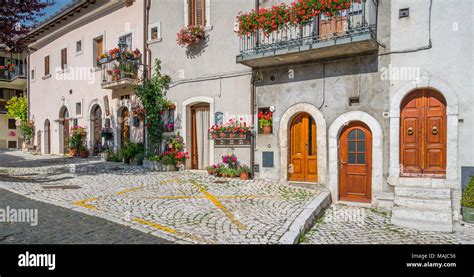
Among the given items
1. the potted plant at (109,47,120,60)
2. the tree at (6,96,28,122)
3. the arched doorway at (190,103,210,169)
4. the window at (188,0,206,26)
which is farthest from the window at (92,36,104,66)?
the tree at (6,96,28,122)

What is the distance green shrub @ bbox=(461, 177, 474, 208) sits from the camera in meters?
6.21

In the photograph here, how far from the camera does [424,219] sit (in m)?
6.33

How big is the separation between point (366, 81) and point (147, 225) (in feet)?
21.5

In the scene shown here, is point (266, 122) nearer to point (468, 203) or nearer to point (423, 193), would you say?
point (423, 193)

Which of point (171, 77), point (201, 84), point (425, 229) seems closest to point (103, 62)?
point (171, 77)

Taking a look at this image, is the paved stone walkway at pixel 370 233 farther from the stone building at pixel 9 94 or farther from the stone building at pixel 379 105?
the stone building at pixel 9 94

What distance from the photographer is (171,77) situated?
40.6 feet

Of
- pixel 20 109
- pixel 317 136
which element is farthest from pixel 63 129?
pixel 317 136

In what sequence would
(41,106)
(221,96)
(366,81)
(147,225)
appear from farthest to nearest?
(41,106) → (221,96) → (366,81) → (147,225)

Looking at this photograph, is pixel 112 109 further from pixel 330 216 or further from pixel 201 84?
pixel 330 216

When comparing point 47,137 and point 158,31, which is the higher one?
point 158,31

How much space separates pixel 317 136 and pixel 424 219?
344 cm

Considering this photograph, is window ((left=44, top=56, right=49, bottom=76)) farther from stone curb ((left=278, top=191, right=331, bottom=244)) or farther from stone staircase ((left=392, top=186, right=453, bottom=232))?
stone staircase ((left=392, top=186, right=453, bottom=232))

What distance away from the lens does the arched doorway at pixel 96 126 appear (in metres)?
16.0
